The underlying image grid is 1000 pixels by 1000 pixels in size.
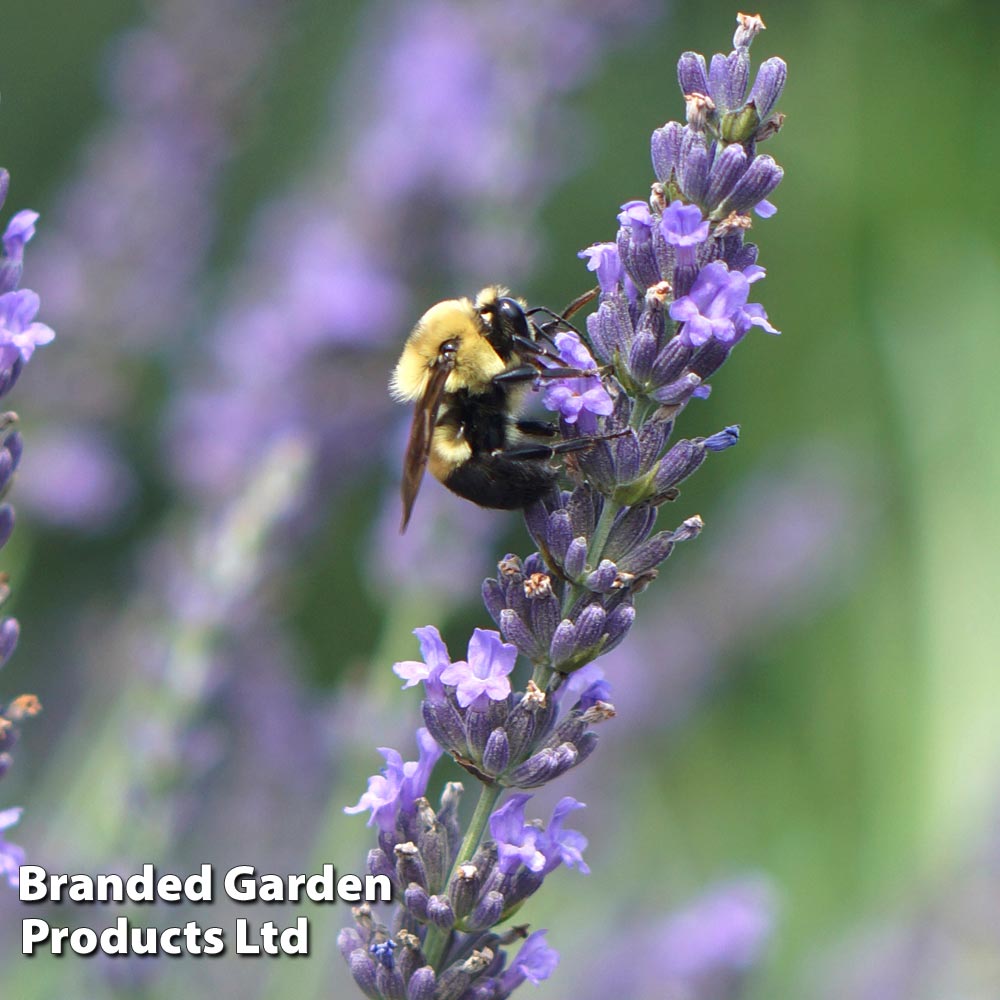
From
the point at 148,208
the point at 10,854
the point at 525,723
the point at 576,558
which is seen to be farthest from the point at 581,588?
the point at 148,208

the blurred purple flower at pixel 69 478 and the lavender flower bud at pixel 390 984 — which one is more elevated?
the blurred purple flower at pixel 69 478

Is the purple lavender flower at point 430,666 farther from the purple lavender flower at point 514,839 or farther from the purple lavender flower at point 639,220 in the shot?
the purple lavender flower at point 639,220

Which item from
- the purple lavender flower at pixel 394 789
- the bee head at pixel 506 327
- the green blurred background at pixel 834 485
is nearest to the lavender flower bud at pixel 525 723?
the purple lavender flower at pixel 394 789

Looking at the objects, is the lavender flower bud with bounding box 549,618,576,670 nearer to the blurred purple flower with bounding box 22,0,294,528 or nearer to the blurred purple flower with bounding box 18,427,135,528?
the blurred purple flower with bounding box 22,0,294,528

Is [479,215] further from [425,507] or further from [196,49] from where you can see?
[196,49]

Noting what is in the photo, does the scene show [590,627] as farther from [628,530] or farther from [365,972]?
[365,972]

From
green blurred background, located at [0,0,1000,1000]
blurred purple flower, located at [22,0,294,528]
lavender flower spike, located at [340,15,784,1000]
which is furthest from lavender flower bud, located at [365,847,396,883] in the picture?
blurred purple flower, located at [22,0,294,528]
